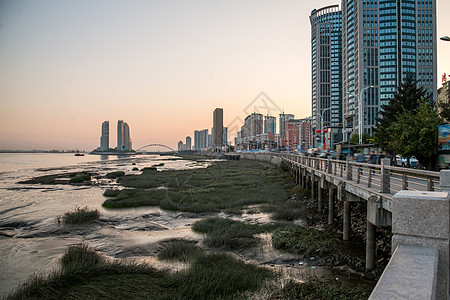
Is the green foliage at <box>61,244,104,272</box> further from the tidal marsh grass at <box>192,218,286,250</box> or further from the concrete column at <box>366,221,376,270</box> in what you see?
the concrete column at <box>366,221,376,270</box>

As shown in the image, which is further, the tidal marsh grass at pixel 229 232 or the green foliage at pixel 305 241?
the tidal marsh grass at pixel 229 232

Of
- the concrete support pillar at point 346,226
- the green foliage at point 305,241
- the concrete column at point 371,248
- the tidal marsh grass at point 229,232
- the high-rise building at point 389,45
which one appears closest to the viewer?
the concrete column at point 371,248

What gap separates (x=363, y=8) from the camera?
137 m

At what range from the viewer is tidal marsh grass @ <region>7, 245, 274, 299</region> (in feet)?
25.1

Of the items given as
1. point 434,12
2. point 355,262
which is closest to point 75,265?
point 355,262

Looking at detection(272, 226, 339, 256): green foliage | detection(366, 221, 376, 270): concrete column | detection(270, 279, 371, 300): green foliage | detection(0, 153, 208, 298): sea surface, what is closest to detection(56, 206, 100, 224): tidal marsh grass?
detection(0, 153, 208, 298): sea surface

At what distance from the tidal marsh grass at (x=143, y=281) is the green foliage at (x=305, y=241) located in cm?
269

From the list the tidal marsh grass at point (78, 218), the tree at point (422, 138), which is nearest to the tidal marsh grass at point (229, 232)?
the tidal marsh grass at point (78, 218)

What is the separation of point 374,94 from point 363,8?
3850cm

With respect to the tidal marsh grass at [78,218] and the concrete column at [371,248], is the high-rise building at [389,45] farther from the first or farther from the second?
the concrete column at [371,248]

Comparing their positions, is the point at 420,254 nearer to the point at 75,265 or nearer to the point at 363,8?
the point at 75,265

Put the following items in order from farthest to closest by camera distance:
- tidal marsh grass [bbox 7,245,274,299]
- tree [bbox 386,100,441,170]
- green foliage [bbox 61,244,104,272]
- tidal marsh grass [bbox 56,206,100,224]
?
tree [bbox 386,100,441,170] < tidal marsh grass [bbox 56,206,100,224] < green foliage [bbox 61,244,104,272] < tidal marsh grass [bbox 7,245,274,299]

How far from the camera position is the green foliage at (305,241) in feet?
37.3

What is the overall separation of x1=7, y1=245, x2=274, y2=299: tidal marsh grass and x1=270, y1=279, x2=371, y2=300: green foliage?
2.77 feet
